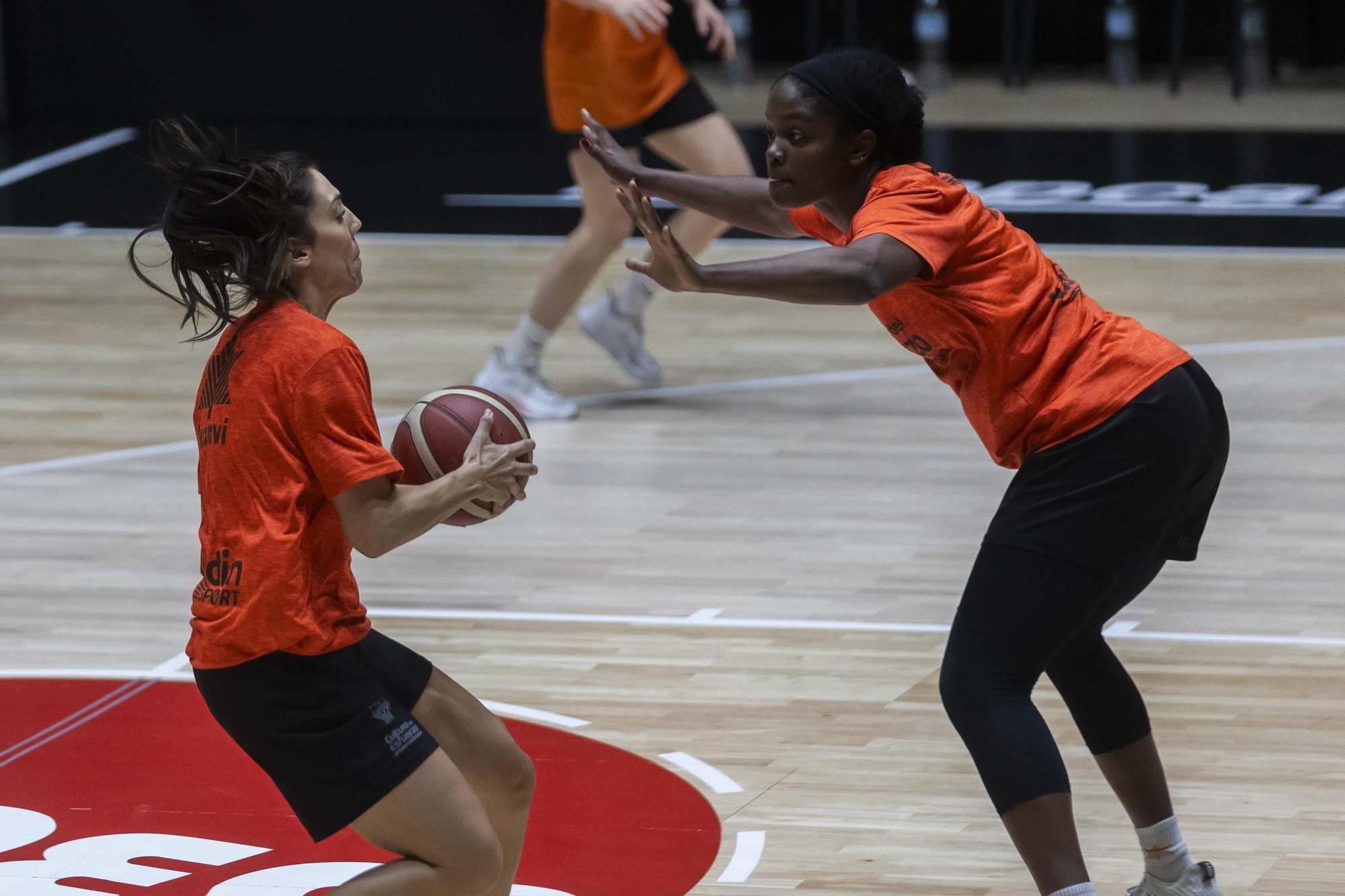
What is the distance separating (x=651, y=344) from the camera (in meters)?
8.48

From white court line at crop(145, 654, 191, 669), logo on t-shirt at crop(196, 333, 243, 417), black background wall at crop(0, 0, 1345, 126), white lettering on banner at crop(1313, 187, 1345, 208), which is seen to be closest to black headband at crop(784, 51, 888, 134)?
logo on t-shirt at crop(196, 333, 243, 417)

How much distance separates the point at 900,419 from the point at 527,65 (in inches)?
327

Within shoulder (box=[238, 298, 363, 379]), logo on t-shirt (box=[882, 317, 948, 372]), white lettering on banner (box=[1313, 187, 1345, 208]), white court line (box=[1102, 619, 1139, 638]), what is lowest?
white lettering on banner (box=[1313, 187, 1345, 208])

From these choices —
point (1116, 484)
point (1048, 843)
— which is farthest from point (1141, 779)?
point (1116, 484)

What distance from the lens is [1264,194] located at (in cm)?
1172

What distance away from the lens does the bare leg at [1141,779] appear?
328cm

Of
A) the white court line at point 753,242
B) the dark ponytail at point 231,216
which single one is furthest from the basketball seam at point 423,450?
the white court line at point 753,242

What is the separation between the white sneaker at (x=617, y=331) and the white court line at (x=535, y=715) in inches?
125

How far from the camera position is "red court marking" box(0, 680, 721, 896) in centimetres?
361

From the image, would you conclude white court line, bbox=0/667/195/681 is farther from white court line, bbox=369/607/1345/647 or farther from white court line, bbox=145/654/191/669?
white court line, bbox=369/607/1345/647

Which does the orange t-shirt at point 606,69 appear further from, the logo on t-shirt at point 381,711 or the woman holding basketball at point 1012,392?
the logo on t-shirt at point 381,711

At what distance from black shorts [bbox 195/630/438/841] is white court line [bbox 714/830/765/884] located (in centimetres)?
92

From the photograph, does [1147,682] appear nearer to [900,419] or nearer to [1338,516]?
[1338,516]

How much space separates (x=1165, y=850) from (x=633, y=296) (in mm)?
4391
